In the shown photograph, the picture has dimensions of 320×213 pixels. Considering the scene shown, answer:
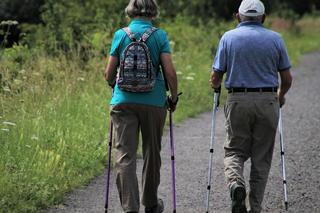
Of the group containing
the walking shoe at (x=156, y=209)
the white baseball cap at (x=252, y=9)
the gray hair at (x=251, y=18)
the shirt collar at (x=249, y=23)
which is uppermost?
the white baseball cap at (x=252, y=9)

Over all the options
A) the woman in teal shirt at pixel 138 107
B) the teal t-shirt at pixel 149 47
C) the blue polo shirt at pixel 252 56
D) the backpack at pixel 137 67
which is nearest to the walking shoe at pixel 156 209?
the woman in teal shirt at pixel 138 107

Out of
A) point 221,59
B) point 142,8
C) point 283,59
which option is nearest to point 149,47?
point 142,8

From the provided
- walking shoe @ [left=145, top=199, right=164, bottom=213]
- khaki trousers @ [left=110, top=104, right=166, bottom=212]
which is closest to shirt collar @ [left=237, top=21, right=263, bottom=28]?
khaki trousers @ [left=110, top=104, right=166, bottom=212]

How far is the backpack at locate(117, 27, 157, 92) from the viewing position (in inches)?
258

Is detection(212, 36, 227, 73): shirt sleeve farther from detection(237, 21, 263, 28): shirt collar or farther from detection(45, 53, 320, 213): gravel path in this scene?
detection(45, 53, 320, 213): gravel path

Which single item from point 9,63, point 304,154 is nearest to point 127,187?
point 304,154

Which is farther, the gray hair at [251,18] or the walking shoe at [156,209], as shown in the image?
the walking shoe at [156,209]

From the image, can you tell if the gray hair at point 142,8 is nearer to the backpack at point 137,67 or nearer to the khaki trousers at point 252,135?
the backpack at point 137,67

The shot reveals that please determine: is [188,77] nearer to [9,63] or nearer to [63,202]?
[9,63]

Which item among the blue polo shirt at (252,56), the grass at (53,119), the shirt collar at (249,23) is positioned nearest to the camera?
the blue polo shirt at (252,56)

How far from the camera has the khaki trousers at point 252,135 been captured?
6863 mm

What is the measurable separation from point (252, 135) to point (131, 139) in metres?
1.05

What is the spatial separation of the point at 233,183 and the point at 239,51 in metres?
1.09

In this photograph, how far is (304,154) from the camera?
10.5 m
